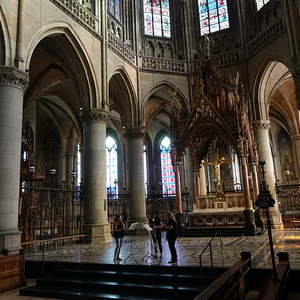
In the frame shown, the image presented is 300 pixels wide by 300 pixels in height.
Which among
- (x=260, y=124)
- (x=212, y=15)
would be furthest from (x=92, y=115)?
(x=212, y=15)

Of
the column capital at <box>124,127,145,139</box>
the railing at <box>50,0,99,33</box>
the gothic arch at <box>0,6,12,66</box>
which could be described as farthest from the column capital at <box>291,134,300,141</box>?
the gothic arch at <box>0,6,12,66</box>

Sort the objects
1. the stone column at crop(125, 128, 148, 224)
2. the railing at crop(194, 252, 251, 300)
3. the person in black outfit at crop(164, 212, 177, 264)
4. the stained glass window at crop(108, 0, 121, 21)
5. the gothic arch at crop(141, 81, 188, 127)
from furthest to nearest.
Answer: the gothic arch at crop(141, 81, 188, 127), the stained glass window at crop(108, 0, 121, 21), the stone column at crop(125, 128, 148, 224), the person in black outfit at crop(164, 212, 177, 264), the railing at crop(194, 252, 251, 300)

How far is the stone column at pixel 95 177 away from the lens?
14.6m

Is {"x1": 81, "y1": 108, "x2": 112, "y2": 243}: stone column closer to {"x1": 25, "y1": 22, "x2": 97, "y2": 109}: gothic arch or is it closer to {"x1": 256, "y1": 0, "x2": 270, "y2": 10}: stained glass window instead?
{"x1": 25, "y1": 22, "x2": 97, "y2": 109}: gothic arch

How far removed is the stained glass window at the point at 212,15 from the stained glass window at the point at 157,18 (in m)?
2.51

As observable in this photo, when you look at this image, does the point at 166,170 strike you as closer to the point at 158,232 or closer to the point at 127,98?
the point at 127,98

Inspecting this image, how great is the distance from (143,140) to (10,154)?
11484 millimetres

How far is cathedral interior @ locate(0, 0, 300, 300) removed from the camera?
8.10 m

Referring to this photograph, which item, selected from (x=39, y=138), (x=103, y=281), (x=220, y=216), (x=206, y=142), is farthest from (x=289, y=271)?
(x=39, y=138)

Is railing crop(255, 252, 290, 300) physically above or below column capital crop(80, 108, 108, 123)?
below

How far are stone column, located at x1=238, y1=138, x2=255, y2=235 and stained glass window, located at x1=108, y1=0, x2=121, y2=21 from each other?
1134 centimetres

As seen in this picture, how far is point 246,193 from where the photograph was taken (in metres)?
14.7

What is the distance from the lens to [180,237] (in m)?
15.5

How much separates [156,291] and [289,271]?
2.94m
